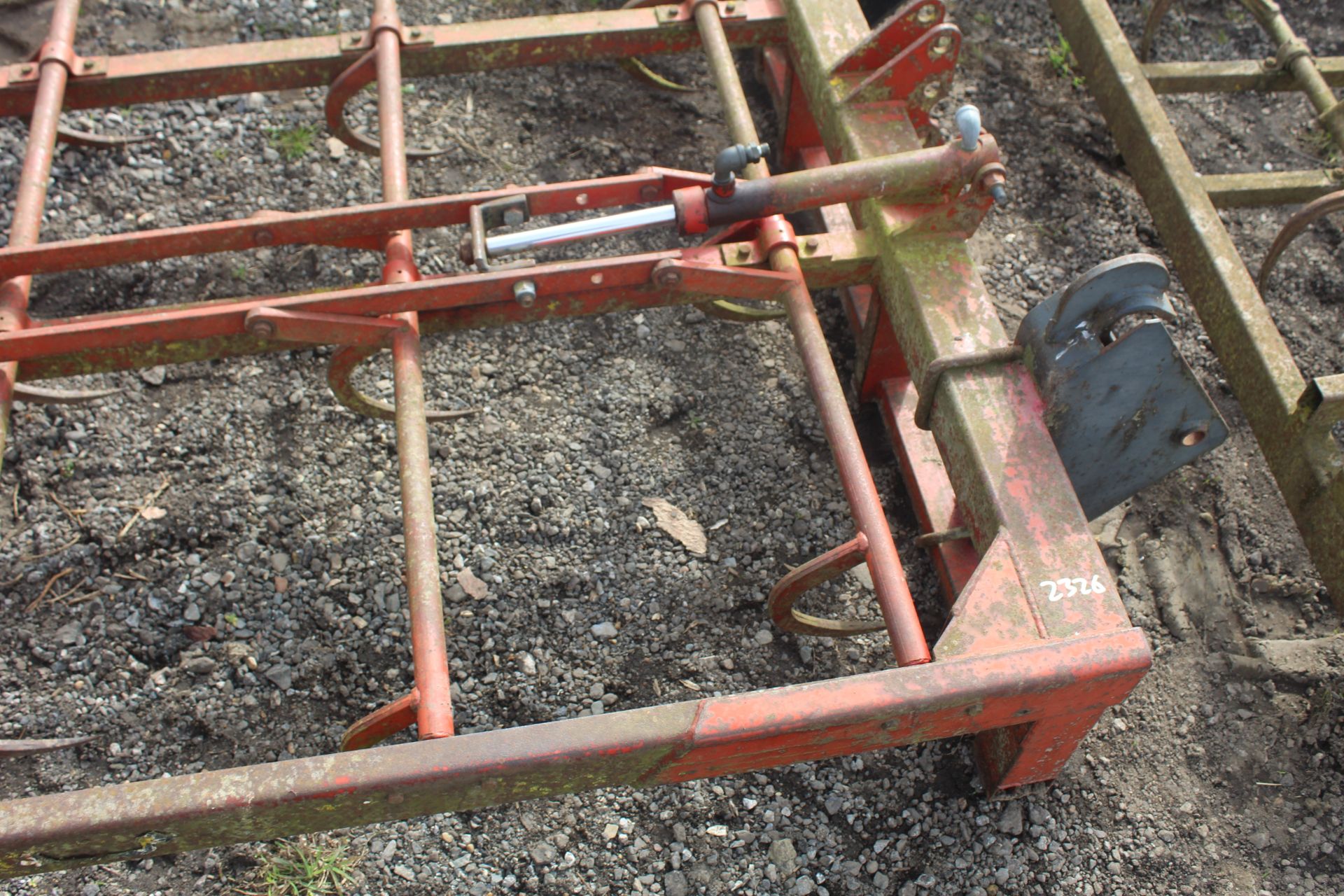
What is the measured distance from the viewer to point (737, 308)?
3555 mm

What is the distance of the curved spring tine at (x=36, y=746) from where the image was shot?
2.93m

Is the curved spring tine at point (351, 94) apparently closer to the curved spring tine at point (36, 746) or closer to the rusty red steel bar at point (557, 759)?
the curved spring tine at point (36, 746)

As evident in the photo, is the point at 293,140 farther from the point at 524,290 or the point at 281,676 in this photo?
the point at 281,676

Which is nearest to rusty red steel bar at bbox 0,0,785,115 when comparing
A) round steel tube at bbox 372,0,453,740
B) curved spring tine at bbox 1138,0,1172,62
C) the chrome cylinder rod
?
round steel tube at bbox 372,0,453,740

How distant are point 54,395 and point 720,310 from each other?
2.15 metres

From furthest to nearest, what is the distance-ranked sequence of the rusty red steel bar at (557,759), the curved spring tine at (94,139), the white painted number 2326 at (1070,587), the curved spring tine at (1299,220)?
the curved spring tine at (94,139), the curved spring tine at (1299,220), the white painted number 2326 at (1070,587), the rusty red steel bar at (557,759)

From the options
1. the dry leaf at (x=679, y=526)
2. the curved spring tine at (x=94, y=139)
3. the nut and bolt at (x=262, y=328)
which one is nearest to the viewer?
the nut and bolt at (x=262, y=328)

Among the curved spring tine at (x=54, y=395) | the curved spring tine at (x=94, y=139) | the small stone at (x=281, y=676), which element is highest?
the curved spring tine at (x=94, y=139)

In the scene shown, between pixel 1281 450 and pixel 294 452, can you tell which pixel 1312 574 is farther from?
pixel 294 452

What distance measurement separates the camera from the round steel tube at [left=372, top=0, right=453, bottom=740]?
2289 millimetres

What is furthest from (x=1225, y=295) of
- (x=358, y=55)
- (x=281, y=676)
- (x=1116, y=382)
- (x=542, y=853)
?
(x=281, y=676)

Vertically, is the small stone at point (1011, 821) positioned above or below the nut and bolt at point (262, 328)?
below

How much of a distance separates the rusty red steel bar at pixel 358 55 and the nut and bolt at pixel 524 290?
3.93 ft

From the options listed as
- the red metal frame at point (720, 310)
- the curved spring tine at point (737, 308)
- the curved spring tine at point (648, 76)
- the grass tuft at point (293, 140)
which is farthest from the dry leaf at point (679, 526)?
the grass tuft at point (293, 140)
